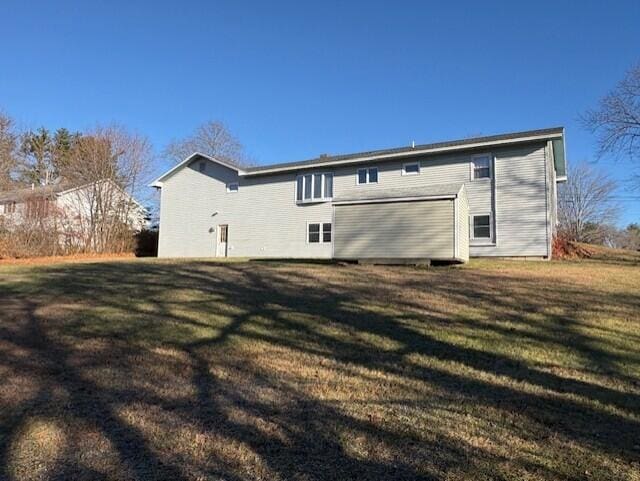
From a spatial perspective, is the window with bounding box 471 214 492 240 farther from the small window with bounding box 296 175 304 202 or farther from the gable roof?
the small window with bounding box 296 175 304 202

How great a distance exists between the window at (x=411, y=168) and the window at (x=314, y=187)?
3510 millimetres

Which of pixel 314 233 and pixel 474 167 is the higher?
pixel 474 167

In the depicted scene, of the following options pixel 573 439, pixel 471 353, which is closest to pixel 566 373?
pixel 471 353

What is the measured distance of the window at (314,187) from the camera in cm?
2336

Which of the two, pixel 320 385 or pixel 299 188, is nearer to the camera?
pixel 320 385

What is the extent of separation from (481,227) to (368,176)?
17.6 ft

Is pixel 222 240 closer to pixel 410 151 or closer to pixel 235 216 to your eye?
pixel 235 216

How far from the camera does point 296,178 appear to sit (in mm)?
24188

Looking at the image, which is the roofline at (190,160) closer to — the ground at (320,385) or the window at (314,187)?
the window at (314,187)

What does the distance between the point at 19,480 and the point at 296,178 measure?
21.7m

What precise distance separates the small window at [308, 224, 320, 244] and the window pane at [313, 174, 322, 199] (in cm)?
135

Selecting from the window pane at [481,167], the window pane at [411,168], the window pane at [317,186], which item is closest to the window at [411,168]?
the window pane at [411,168]

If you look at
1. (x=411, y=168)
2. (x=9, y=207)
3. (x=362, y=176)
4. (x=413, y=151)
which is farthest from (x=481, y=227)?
(x=9, y=207)

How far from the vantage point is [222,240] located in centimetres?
2627
